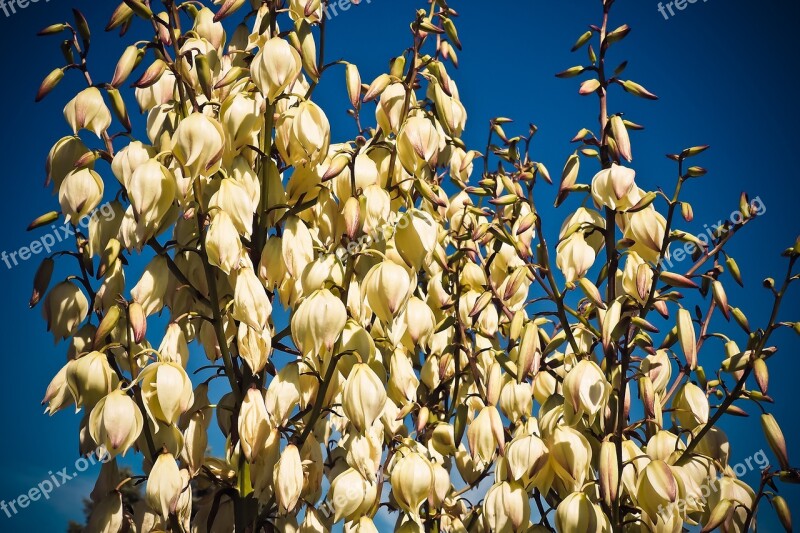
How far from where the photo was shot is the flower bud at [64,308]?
3.71 ft

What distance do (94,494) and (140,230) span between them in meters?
0.43

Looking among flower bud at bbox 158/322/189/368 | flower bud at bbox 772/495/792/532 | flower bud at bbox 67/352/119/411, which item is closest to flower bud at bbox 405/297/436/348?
flower bud at bbox 158/322/189/368

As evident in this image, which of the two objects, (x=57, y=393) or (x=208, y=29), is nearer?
(x=57, y=393)

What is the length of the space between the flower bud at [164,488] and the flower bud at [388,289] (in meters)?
0.35

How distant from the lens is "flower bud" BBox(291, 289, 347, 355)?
0.97 m

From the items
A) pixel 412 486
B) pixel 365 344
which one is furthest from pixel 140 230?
pixel 412 486

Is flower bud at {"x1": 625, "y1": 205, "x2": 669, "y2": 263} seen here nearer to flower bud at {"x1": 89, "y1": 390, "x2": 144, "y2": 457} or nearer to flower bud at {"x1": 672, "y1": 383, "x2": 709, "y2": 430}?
flower bud at {"x1": 672, "y1": 383, "x2": 709, "y2": 430}

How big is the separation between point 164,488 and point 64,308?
1.11 feet

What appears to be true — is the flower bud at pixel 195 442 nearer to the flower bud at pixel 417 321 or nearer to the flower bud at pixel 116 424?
the flower bud at pixel 116 424

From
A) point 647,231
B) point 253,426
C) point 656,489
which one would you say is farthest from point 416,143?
point 656,489

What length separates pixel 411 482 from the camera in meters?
1.07

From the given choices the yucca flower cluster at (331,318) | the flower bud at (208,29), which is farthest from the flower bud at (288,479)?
the flower bud at (208,29)

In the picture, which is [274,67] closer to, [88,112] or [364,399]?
[88,112]

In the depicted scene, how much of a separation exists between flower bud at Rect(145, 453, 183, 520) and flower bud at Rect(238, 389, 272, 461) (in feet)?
0.32
